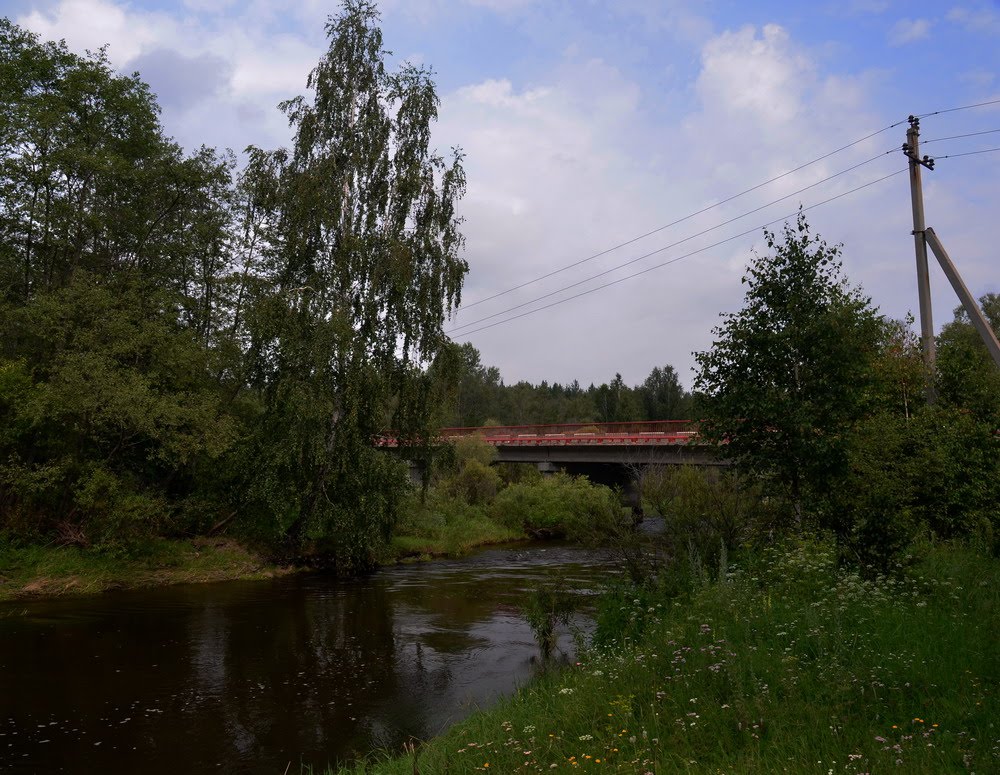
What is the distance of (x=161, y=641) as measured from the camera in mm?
15047

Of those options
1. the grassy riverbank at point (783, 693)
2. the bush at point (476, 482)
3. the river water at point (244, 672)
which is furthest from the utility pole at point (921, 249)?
the bush at point (476, 482)

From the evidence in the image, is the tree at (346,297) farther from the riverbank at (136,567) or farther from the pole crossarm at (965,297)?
the pole crossarm at (965,297)

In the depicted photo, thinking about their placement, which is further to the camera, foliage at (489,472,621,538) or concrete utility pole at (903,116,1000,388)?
foliage at (489,472,621,538)

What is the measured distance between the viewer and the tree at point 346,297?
850 inches

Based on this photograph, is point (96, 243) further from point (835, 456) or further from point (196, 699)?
point (835, 456)

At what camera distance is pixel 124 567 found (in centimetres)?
2220

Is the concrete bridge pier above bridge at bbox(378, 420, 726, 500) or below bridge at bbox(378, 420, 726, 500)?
below

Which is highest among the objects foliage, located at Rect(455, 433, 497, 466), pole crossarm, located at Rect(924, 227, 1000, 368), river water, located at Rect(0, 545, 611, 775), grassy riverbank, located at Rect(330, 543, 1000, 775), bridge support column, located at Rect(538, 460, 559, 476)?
pole crossarm, located at Rect(924, 227, 1000, 368)

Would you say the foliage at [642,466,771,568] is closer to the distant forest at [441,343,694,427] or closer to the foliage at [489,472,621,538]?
the foliage at [489,472,621,538]

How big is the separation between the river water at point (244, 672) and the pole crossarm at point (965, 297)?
27.4 ft

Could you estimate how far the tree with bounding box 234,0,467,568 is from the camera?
2158cm

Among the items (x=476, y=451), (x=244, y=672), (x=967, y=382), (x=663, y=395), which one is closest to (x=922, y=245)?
(x=967, y=382)

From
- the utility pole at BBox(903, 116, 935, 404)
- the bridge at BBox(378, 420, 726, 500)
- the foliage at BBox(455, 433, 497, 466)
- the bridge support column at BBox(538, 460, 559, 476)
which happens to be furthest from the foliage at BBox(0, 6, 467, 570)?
the bridge support column at BBox(538, 460, 559, 476)

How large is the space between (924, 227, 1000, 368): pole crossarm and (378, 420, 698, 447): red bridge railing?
17.0m
